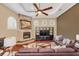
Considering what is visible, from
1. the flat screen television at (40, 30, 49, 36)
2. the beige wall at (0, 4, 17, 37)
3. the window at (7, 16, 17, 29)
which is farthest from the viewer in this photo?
the flat screen television at (40, 30, 49, 36)

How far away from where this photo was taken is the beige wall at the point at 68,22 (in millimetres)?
2668

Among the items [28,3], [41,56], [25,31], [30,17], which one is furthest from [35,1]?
[41,56]

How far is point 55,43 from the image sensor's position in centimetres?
277

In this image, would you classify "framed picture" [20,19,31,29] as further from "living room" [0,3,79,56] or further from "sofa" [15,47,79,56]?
"sofa" [15,47,79,56]

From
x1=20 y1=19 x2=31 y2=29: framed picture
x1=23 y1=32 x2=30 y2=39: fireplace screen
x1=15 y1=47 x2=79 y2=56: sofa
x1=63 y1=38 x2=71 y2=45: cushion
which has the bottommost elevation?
x1=15 y1=47 x2=79 y2=56: sofa

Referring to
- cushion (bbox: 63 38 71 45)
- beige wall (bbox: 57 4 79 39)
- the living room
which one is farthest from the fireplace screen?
cushion (bbox: 63 38 71 45)

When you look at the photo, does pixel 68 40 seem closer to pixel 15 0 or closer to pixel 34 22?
pixel 34 22

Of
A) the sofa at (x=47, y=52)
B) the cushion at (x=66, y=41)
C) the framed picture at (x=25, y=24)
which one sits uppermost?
the framed picture at (x=25, y=24)

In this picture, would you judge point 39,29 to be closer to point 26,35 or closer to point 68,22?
point 26,35

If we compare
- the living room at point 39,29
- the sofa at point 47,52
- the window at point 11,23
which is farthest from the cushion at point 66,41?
the window at point 11,23

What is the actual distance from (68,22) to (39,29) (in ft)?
2.21

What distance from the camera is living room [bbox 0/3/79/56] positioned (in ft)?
8.09

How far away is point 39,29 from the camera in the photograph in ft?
8.98

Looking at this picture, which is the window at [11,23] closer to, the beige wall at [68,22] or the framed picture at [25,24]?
the framed picture at [25,24]
